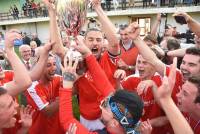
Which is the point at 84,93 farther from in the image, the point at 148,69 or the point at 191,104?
the point at 191,104

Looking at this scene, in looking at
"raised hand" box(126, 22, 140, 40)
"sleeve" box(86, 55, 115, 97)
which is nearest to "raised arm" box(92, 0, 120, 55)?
"raised hand" box(126, 22, 140, 40)

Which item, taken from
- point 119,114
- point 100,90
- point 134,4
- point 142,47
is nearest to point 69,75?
point 100,90

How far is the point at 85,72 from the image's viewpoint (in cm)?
373

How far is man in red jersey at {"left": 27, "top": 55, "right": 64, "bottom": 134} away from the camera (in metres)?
3.59

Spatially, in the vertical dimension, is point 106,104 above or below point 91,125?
above

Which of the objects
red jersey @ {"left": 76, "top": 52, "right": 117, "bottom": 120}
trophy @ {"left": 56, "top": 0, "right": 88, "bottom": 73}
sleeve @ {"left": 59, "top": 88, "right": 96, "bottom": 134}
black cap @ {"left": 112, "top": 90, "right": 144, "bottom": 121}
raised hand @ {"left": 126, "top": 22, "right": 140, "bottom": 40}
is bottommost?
red jersey @ {"left": 76, "top": 52, "right": 117, "bottom": 120}

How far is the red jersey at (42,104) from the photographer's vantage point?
141 inches

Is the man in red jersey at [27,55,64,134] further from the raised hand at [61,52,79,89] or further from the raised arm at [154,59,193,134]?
the raised arm at [154,59,193,134]

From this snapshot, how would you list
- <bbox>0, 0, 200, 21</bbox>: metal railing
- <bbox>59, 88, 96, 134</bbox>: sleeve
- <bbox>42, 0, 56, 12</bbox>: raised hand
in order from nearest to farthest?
<bbox>59, 88, 96, 134</bbox>: sleeve < <bbox>42, 0, 56, 12</bbox>: raised hand < <bbox>0, 0, 200, 21</bbox>: metal railing

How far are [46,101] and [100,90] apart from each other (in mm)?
Result: 692

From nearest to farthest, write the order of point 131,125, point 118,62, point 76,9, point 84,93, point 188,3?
point 131,125, point 76,9, point 84,93, point 118,62, point 188,3

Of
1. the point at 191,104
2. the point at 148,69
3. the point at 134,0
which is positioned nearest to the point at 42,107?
the point at 148,69

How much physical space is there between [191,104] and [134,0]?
88.6 feet

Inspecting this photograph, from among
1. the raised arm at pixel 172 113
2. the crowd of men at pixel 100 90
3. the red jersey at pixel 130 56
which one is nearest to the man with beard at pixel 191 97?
the crowd of men at pixel 100 90
